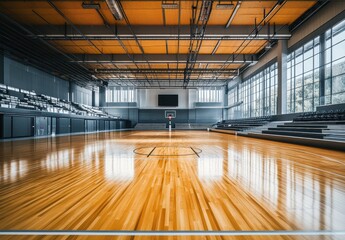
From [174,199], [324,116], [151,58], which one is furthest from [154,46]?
[174,199]

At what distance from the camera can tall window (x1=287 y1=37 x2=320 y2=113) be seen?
10523 mm

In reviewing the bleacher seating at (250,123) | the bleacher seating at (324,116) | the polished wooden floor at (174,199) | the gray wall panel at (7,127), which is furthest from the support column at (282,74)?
the gray wall panel at (7,127)

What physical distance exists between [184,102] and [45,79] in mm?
17858

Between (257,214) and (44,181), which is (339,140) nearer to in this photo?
(257,214)

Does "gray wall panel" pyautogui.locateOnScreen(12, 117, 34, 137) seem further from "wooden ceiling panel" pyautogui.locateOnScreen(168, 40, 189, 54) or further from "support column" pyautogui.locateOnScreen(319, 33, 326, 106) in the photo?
"support column" pyautogui.locateOnScreen(319, 33, 326, 106)

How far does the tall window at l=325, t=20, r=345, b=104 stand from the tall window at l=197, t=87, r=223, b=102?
18.4m

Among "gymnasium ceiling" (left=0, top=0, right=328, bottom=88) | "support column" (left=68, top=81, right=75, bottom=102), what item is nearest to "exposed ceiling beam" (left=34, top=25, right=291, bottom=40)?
"gymnasium ceiling" (left=0, top=0, right=328, bottom=88)

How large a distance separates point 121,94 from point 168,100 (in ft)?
22.6

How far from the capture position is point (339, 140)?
6383 millimetres

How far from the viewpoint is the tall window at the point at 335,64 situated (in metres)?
Result: 8.75

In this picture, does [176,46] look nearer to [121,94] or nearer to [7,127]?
[7,127]

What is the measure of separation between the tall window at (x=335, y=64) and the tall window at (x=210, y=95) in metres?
18.4

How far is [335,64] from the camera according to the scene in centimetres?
920

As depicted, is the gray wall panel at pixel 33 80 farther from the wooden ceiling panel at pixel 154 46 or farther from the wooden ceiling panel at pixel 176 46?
the wooden ceiling panel at pixel 176 46
